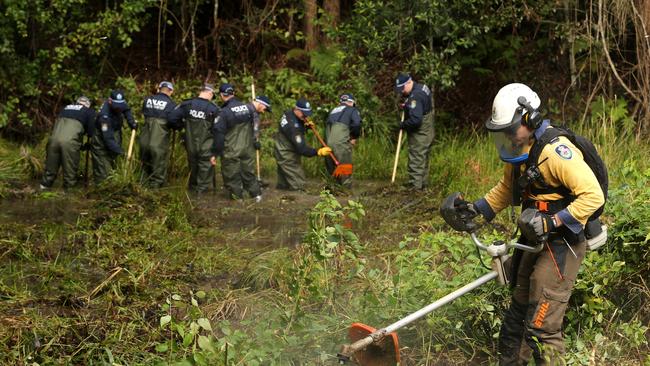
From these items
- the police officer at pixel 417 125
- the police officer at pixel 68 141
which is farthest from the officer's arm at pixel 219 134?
the police officer at pixel 417 125

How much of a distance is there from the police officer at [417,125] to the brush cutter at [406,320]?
7.19m

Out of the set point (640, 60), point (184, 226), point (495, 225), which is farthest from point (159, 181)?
point (640, 60)

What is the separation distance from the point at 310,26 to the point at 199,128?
5235 millimetres

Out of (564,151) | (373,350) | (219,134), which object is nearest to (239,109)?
(219,134)

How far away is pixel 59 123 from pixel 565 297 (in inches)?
376

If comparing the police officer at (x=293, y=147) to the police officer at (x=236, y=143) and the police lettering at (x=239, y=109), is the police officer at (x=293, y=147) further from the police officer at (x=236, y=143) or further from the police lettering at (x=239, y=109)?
the police lettering at (x=239, y=109)

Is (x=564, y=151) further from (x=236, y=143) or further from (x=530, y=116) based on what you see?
(x=236, y=143)

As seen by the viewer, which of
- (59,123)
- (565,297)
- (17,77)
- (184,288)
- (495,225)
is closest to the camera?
(565,297)

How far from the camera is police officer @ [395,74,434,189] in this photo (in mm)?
13250

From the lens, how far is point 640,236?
6.60 m

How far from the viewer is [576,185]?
5391mm

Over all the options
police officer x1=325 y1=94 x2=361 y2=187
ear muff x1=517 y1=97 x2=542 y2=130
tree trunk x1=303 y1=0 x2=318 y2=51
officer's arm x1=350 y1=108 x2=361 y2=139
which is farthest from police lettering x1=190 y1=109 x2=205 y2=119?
ear muff x1=517 y1=97 x2=542 y2=130

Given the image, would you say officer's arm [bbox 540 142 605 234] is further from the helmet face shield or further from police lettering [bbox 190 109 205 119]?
police lettering [bbox 190 109 205 119]

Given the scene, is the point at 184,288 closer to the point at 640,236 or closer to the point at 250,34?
the point at 640,236
